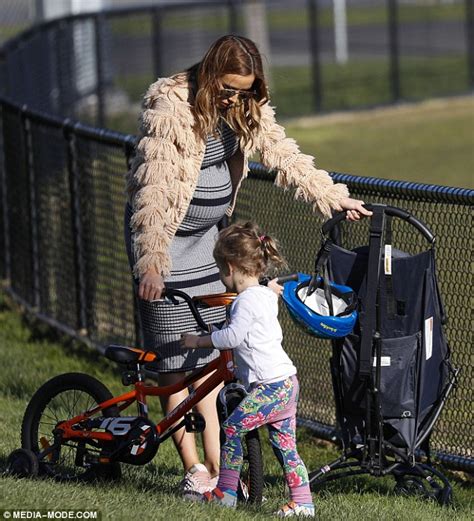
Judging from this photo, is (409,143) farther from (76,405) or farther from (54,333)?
(76,405)

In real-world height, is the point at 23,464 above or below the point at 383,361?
below

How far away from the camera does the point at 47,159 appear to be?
916cm

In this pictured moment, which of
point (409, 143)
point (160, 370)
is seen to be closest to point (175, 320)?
point (160, 370)

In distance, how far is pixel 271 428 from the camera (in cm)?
514

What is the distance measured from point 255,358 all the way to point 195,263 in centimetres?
65

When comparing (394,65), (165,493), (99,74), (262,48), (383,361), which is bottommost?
(394,65)

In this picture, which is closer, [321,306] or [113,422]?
[321,306]

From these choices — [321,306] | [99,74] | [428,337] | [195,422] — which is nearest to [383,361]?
[428,337]

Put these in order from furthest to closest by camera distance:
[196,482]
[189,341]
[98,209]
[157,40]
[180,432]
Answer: [157,40], [98,209], [180,432], [196,482], [189,341]

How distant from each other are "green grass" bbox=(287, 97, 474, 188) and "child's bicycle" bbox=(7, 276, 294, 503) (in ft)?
27.9

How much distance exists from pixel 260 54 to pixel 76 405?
1700mm

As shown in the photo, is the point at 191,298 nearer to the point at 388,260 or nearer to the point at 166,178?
the point at 166,178

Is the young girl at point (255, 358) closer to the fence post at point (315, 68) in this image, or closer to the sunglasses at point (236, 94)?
the sunglasses at point (236, 94)

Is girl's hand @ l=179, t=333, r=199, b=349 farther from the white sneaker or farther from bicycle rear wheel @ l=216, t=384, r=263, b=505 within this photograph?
the white sneaker
